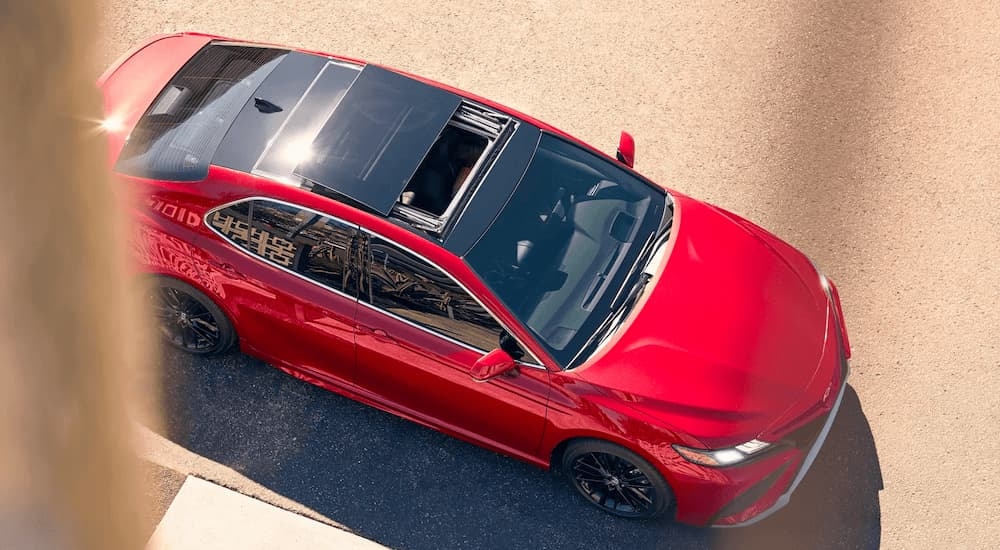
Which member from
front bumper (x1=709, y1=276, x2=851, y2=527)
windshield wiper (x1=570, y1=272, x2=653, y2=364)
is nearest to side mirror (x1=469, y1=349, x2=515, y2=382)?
windshield wiper (x1=570, y1=272, x2=653, y2=364)

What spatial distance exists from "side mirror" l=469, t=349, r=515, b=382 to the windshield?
8.1 inches

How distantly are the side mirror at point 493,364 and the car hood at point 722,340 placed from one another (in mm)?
394

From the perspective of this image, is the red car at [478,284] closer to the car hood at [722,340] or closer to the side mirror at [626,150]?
the car hood at [722,340]

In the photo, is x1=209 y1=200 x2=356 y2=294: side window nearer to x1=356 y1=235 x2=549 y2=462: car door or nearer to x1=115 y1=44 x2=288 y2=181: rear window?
x1=356 y1=235 x2=549 y2=462: car door

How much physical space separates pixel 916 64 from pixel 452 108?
14.6 feet

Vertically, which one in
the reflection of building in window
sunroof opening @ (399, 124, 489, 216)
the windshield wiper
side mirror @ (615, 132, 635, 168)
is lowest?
the reflection of building in window

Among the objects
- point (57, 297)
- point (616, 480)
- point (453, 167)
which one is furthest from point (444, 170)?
point (57, 297)

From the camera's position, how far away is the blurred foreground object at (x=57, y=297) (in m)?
1.04

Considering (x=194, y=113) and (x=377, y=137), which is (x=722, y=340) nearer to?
(x=377, y=137)

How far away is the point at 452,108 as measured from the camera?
16.1ft

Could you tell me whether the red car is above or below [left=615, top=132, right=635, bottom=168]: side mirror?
below

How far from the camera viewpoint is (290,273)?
4691 mm

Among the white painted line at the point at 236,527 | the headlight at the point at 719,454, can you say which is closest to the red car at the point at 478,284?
the headlight at the point at 719,454

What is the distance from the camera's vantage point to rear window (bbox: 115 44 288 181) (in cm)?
481
